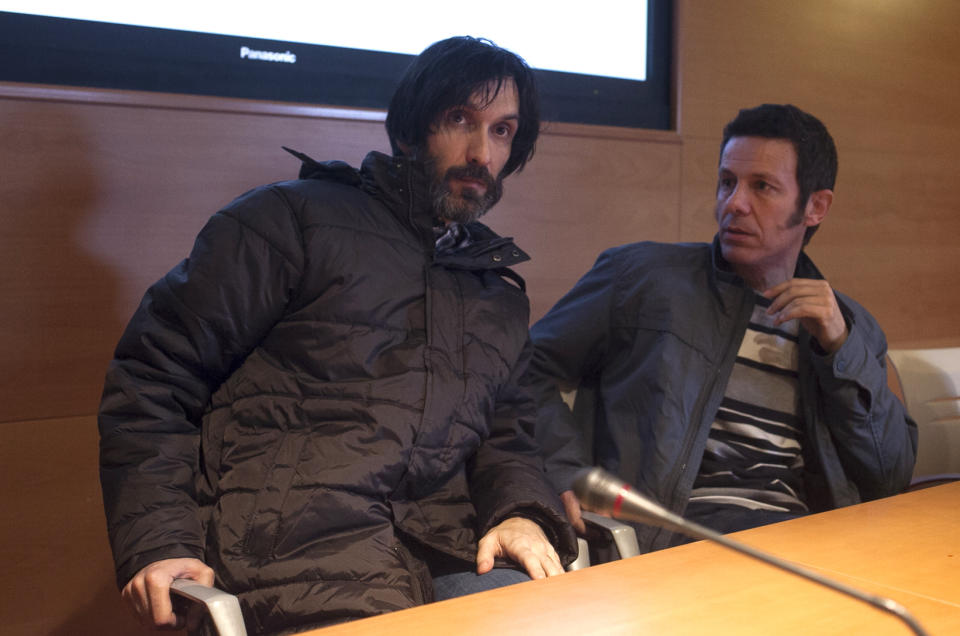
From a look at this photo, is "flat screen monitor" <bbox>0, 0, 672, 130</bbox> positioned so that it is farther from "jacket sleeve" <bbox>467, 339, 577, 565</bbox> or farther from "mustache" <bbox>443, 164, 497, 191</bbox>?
"jacket sleeve" <bbox>467, 339, 577, 565</bbox>

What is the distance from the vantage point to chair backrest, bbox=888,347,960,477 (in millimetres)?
1965

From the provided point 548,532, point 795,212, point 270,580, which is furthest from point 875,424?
point 270,580

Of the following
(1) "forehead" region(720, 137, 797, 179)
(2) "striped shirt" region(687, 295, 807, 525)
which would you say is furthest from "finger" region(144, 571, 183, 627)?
(1) "forehead" region(720, 137, 797, 179)

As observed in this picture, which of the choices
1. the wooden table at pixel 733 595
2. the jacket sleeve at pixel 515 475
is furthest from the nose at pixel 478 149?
the wooden table at pixel 733 595

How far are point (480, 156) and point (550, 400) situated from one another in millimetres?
557

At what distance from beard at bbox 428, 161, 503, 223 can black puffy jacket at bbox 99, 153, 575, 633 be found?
0.27 ft

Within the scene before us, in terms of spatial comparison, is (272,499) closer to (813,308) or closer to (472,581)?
(472,581)

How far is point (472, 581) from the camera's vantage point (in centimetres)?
135

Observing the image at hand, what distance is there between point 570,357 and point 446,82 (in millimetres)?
652

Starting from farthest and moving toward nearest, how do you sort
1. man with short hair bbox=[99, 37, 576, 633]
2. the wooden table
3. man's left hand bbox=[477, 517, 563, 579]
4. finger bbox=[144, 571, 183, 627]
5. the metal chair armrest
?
man's left hand bbox=[477, 517, 563, 579] → man with short hair bbox=[99, 37, 576, 633] → finger bbox=[144, 571, 183, 627] → the metal chair armrest → the wooden table

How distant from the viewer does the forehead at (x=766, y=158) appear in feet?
6.36

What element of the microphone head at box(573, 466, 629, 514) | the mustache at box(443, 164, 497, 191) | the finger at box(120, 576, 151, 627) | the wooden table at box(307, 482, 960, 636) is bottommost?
the finger at box(120, 576, 151, 627)

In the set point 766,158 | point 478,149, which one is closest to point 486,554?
point 478,149

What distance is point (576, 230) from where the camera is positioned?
2.37 metres
